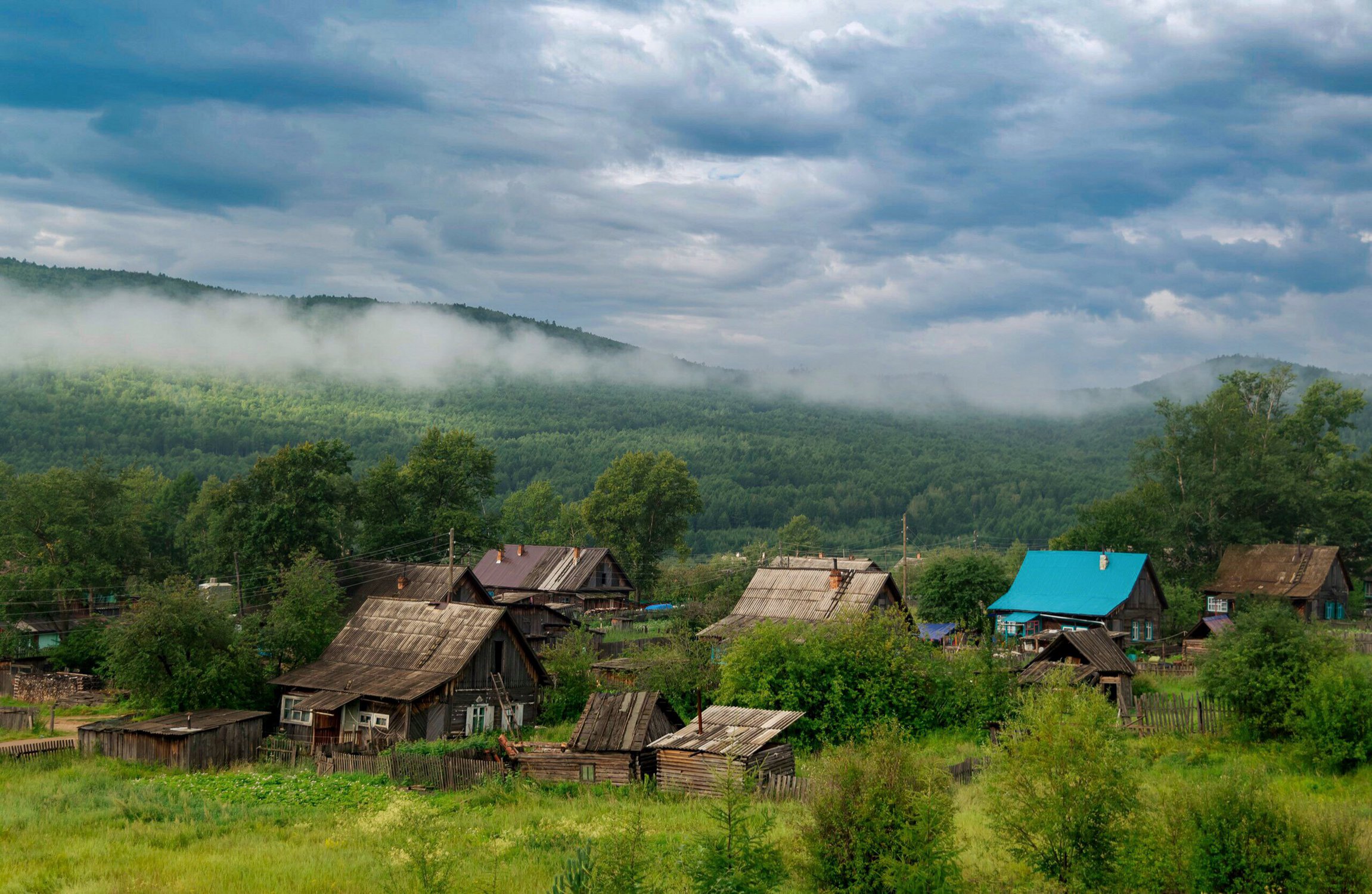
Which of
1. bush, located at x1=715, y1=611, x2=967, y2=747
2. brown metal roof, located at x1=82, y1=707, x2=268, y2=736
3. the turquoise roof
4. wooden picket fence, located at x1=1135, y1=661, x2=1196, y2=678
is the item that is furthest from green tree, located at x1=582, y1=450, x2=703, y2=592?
brown metal roof, located at x1=82, y1=707, x2=268, y2=736

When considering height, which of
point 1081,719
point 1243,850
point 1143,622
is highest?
point 1081,719

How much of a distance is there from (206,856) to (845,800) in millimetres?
12932

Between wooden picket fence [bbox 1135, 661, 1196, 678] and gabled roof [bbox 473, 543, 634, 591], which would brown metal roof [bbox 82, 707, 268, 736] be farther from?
gabled roof [bbox 473, 543, 634, 591]

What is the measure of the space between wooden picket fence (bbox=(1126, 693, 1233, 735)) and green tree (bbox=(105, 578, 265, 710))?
32.1 metres

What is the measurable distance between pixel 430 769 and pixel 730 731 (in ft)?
28.1

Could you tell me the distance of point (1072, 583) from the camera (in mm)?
57438

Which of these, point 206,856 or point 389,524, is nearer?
point 206,856

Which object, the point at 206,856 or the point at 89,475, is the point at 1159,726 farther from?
the point at 89,475

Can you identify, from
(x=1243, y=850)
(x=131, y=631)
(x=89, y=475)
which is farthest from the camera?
(x=89, y=475)

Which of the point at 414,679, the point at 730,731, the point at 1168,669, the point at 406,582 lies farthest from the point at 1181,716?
the point at 406,582

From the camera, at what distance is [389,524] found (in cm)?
6881

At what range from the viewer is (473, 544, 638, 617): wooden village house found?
236 feet

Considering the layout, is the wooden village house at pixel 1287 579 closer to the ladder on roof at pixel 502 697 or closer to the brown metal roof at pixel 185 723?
the ladder on roof at pixel 502 697

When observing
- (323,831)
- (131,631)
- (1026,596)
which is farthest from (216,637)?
(1026,596)
